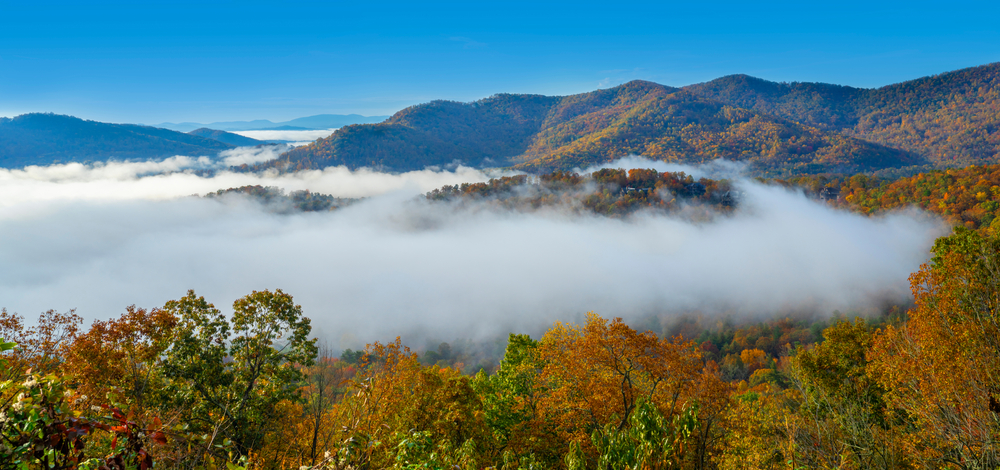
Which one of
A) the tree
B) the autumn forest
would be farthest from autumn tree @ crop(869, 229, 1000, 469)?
the tree

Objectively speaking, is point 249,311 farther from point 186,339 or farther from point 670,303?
point 670,303

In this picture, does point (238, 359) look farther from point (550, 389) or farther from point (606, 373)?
point (606, 373)

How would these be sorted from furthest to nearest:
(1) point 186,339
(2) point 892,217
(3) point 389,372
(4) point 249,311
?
(2) point 892,217 → (3) point 389,372 → (4) point 249,311 → (1) point 186,339

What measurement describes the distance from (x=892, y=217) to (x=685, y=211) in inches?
2535

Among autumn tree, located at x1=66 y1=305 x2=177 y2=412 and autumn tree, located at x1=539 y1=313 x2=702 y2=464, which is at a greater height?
autumn tree, located at x1=66 y1=305 x2=177 y2=412

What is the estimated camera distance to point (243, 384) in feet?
51.1

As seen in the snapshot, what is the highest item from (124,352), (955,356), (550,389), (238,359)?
(955,356)

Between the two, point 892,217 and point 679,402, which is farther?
point 892,217

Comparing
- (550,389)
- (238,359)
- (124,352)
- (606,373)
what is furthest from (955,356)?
(124,352)

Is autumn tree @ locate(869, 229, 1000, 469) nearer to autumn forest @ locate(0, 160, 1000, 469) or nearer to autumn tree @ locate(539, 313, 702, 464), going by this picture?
autumn forest @ locate(0, 160, 1000, 469)

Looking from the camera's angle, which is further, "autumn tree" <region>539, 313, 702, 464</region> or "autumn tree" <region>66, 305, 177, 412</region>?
"autumn tree" <region>539, 313, 702, 464</region>

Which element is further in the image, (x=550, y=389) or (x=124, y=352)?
(x=550, y=389)

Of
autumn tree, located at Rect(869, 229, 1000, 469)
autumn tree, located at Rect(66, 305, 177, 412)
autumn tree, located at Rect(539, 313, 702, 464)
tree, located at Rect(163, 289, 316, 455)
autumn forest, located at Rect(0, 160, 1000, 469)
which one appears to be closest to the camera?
autumn tree, located at Rect(869, 229, 1000, 469)

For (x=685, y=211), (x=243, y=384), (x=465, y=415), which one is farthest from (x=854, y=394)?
(x=685, y=211)
